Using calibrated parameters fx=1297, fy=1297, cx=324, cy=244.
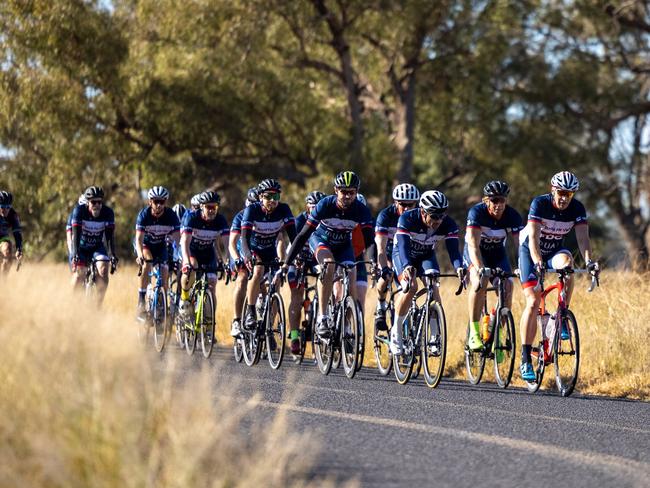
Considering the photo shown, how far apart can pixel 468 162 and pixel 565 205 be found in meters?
27.1

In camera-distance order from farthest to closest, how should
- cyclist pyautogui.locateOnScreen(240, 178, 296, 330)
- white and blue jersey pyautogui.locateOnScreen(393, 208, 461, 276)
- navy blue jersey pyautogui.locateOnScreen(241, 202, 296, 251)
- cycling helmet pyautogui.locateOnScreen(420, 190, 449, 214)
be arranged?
navy blue jersey pyautogui.locateOnScreen(241, 202, 296, 251) < cyclist pyautogui.locateOnScreen(240, 178, 296, 330) < white and blue jersey pyautogui.locateOnScreen(393, 208, 461, 276) < cycling helmet pyautogui.locateOnScreen(420, 190, 449, 214)

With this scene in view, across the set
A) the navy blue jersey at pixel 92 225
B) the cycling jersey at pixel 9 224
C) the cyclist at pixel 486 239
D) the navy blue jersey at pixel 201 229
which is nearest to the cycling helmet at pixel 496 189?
the cyclist at pixel 486 239

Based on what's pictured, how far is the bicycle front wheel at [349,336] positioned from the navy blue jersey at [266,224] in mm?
2021

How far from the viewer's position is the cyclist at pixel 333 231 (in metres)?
13.3

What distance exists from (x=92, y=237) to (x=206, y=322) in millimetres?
3315

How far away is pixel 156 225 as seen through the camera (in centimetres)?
1722

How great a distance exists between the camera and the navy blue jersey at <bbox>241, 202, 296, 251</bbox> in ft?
48.8

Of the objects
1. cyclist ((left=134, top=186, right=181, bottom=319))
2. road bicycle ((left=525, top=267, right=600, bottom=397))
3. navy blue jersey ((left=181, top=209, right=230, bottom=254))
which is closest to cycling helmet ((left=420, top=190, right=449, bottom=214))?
road bicycle ((left=525, top=267, right=600, bottom=397))

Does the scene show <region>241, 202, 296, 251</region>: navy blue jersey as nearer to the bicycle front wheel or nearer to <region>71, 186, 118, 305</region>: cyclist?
the bicycle front wheel

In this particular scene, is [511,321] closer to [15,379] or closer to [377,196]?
[15,379]

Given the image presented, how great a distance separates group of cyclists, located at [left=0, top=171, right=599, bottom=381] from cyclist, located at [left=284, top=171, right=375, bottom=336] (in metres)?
0.01

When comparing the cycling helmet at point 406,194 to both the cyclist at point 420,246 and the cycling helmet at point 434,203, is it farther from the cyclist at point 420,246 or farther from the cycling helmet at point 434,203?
the cycling helmet at point 434,203

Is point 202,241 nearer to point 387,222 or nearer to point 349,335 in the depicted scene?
point 387,222

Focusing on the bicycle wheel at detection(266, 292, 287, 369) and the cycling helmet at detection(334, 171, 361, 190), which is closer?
the cycling helmet at detection(334, 171, 361, 190)
